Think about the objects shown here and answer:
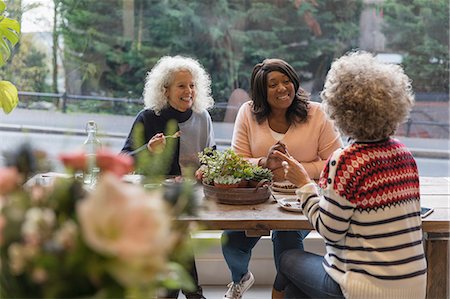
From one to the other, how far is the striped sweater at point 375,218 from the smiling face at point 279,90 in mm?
847

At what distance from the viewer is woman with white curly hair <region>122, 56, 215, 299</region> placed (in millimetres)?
2811

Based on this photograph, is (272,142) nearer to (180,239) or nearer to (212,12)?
(212,12)

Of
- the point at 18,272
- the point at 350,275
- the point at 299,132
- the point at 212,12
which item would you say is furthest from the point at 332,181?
the point at 212,12

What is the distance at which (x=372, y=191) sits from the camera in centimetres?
179

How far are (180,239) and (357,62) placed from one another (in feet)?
3.92

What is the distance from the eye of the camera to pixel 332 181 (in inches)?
71.7

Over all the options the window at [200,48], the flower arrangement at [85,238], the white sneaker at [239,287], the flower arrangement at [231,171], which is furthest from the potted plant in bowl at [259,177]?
the flower arrangement at [85,238]

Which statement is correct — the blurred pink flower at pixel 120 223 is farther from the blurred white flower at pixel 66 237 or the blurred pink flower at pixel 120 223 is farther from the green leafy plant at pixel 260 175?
the green leafy plant at pixel 260 175

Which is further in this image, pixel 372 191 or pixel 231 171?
pixel 231 171

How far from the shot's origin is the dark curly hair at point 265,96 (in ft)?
8.92

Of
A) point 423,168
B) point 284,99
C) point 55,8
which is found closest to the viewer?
point 284,99

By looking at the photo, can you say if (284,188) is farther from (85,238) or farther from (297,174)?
(85,238)

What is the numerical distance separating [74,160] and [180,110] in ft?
6.56

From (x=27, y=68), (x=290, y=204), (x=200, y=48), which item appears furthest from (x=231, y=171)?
(x=27, y=68)
